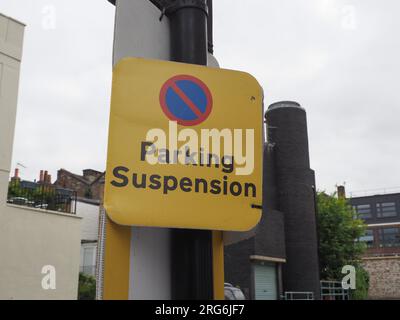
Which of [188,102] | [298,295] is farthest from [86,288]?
[188,102]

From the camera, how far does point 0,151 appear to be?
50.7 feet

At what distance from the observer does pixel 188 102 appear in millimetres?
2695

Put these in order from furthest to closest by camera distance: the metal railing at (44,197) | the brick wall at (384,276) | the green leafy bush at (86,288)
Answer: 1. the brick wall at (384,276)
2. the green leafy bush at (86,288)
3. the metal railing at (44,197)

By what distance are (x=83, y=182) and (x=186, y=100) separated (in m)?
34.2

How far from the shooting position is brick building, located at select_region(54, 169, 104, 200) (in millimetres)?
34822

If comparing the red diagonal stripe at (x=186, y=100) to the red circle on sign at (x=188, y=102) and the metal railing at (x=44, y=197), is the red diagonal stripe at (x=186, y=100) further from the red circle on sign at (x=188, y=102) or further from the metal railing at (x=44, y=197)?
the metal railing at (x=44, y=197)

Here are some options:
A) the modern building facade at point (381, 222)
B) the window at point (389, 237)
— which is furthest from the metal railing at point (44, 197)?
the window at point (389, 237)

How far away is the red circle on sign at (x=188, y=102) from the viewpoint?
2648 mm

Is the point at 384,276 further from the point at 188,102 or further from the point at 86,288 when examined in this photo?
the point at 188,102

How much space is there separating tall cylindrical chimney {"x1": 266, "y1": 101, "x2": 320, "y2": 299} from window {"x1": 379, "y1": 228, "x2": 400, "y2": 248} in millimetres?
37564

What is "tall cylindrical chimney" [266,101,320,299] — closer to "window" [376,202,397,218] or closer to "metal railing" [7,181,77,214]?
"metal railing" [7,181,77,214]

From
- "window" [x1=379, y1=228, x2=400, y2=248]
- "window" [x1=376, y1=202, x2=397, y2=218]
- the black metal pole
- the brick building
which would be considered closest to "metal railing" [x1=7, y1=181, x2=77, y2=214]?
the black metal pole

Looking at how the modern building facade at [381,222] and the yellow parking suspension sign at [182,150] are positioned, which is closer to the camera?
the yellow parking suspension sign at [182,150]
